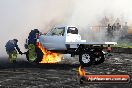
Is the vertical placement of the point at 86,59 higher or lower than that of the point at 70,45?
lower

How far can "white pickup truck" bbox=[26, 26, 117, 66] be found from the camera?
1814cm

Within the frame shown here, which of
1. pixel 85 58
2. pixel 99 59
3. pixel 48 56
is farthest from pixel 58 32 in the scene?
pixel 99 59

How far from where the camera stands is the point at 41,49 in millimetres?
19516

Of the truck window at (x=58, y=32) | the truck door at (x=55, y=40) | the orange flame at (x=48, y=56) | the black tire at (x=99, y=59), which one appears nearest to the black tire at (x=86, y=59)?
the black tire at (x=99, y=59)

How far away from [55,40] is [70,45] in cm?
101

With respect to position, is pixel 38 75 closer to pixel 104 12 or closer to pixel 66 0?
pixel 104 12

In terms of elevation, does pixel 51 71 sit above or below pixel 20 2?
below

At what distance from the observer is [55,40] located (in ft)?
63.0

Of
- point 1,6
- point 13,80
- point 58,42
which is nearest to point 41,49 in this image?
point 58,42

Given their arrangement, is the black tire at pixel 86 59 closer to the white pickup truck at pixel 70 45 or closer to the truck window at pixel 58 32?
the white pickup truck at pixel 70 45

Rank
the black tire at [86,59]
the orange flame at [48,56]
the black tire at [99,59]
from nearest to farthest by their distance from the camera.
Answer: the black tire at [86,59]
the black tire at [99,59]
the orange flame at [48,56]

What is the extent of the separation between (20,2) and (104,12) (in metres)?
7.84

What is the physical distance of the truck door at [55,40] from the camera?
A: 18938 mm

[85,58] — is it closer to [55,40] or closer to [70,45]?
[70,45]
